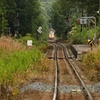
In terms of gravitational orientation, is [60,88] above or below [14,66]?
below

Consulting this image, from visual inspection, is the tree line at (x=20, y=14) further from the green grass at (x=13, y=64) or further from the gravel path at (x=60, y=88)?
the gravel path at (x=60, y=88)

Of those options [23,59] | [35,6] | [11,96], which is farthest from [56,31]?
[11,96]

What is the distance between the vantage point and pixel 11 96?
43.9 feet

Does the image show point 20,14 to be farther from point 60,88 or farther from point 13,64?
point 60,88

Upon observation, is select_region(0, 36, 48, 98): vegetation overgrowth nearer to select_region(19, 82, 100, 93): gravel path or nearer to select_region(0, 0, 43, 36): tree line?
select_region(19, 82, 100, 93): gravel path

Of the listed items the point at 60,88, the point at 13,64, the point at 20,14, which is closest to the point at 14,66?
the point at 13,64

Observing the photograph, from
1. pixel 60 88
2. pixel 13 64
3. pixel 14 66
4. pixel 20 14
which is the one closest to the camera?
pixel 60 88

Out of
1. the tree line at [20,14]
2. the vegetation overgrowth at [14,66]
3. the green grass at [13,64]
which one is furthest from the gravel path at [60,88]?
the tree line at [20,14]

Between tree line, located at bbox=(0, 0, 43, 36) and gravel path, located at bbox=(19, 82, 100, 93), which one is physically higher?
tree line, located at bbox=(0, 0, 43, 36)

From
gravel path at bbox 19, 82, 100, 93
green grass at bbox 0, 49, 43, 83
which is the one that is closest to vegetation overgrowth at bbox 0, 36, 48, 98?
green grass at bbox 0, 49, 43, 83

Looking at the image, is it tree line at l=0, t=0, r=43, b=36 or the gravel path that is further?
tree line at l=0, t=0, r=43, b=36

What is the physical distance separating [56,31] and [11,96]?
92.5m

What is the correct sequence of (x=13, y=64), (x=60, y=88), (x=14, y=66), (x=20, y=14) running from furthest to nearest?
(x=20, y=14), (x=13, y=64), (x=14, y=66), (x=60, y=88)

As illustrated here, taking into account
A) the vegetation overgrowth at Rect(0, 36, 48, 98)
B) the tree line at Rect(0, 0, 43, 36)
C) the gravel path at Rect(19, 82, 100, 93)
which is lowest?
the gravel path at Rect(19, 82, 100, 93)
